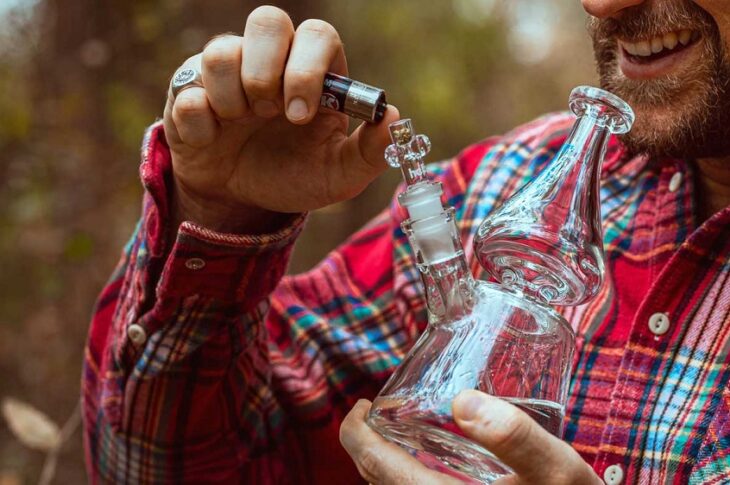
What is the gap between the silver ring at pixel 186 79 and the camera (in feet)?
3.69

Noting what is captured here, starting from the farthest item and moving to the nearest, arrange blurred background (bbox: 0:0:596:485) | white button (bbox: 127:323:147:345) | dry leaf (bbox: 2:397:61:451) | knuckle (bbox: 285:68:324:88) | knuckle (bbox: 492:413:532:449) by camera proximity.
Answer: blurred background (bbox: 0:0:596:485) < dry leaf (bbox: 2:397:61:451) < white button (bbox: 127:323:147:345) < knuckle (bbox: 285:68:324:88) < knuckle (bbox: 492:413:532:449)

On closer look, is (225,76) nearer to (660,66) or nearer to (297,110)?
(297,110)

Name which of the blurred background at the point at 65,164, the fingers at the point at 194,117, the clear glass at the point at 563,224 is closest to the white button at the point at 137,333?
Result: the fingers at the point at 194,117

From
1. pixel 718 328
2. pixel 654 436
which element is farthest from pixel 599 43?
pixel 654 436

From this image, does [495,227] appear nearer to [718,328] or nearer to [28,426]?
[718,328]

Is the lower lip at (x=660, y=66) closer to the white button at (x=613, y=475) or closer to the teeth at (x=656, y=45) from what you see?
the teeth at (x=656, y=45)

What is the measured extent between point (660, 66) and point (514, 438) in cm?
67

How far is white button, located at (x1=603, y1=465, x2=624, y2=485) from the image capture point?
3.86 feet

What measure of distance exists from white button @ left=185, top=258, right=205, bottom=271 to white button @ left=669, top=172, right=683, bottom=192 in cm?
75

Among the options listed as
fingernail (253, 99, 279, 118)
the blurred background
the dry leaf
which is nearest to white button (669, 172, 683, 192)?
fingernail (253, 99, 279, 118)

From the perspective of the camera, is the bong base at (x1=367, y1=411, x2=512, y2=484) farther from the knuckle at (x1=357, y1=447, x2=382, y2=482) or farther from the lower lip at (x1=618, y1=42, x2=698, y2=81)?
the lower lip at (x1=618, y1=42, x2=698, y2=81)

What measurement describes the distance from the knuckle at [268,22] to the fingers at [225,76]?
0.09ft

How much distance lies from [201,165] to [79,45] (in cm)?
152

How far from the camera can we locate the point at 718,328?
1.21 metres
